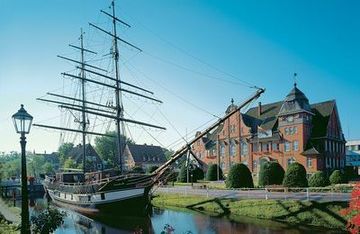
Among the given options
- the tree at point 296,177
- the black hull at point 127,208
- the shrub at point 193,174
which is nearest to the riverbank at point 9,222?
the black hull at point 127,208

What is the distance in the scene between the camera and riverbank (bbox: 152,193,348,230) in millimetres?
23141

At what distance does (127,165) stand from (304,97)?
5417 cm

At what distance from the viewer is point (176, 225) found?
1016 inches

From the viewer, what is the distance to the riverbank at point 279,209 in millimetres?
23141

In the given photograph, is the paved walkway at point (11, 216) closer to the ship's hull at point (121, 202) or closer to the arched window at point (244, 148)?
the ship's hull at point (121, 202)

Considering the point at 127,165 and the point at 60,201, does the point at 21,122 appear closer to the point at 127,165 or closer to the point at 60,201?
the point at 60,201

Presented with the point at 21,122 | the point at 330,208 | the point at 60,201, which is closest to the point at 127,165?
the point at 60,201

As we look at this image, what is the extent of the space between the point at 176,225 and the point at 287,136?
35.2 metres

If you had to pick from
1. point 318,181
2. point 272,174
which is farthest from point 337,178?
point 272,174

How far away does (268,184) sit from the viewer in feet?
123

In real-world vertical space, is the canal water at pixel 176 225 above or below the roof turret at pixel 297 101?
below

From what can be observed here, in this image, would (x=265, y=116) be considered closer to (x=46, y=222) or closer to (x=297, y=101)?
(x=297, y=101)

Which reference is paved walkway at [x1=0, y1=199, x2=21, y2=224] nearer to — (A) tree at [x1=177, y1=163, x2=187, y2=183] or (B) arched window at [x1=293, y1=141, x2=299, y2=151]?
(A) tree at [x1=177, y1=163, x2=187, y2=183]

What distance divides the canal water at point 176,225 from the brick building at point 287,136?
28.9 metres
